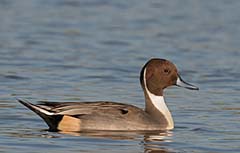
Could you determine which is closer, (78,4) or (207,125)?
(207,125)

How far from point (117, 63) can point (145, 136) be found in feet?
20.7

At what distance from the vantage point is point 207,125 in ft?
44.9

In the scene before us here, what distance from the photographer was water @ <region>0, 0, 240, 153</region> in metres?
12.7

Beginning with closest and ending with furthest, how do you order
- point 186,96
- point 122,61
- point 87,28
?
1. point 186,96
2. point 122,61
3. point 87,28

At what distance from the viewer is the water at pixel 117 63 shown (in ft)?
41.5

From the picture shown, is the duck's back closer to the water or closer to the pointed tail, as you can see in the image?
the pointed tail

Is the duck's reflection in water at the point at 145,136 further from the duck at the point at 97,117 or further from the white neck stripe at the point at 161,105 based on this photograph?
the white neck stripe at the point at 161,105

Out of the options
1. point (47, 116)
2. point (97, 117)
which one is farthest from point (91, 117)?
point (47, 116)

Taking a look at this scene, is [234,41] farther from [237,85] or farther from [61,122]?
[61,122]

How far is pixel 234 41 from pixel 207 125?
8.34 m

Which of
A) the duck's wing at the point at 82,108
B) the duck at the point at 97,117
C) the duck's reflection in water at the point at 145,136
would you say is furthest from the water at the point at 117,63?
the duck's wing at the point at 82,108

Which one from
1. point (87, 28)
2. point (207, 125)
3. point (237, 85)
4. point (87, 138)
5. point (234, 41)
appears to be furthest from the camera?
point (87, 28)

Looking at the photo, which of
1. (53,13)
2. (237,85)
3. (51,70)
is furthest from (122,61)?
(53,13)

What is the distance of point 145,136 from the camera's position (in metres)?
13.0
